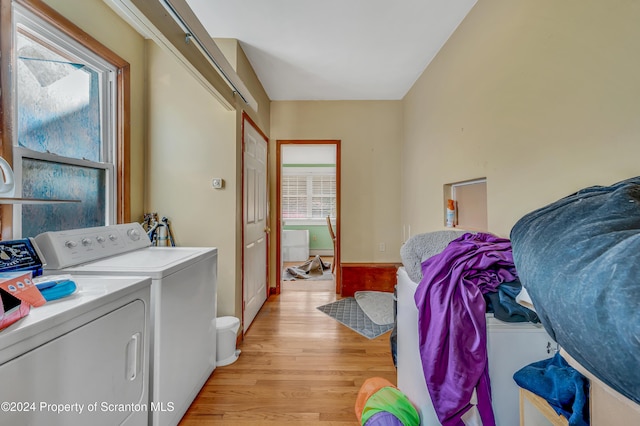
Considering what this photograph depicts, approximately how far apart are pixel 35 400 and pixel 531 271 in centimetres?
133

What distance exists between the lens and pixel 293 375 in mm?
1755

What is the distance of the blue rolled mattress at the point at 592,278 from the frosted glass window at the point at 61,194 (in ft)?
7.43

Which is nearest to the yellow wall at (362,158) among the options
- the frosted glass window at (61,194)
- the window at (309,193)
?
the frosted glass window at (61,194)

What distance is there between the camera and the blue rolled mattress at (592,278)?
15.6 inches

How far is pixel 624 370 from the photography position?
0.40m

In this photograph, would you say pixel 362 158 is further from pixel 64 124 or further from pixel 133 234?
pixel 64 124

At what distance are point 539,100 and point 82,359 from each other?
216 cm

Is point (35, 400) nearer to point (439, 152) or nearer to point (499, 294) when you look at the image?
point (499, 294)

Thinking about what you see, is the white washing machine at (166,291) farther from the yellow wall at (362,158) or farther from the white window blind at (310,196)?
the white window blind at (310,196)

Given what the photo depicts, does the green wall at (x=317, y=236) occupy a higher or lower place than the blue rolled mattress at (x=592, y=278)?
lower

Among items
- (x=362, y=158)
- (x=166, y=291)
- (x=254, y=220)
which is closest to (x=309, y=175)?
(x=362, y=158)

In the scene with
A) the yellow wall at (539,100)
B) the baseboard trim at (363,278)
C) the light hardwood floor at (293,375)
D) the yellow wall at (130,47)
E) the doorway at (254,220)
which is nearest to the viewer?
the yellow wall at (539,100)

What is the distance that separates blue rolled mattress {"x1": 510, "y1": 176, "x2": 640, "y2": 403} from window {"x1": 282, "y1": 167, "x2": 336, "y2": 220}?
5760mm

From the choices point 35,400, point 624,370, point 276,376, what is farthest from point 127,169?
point 624,370
